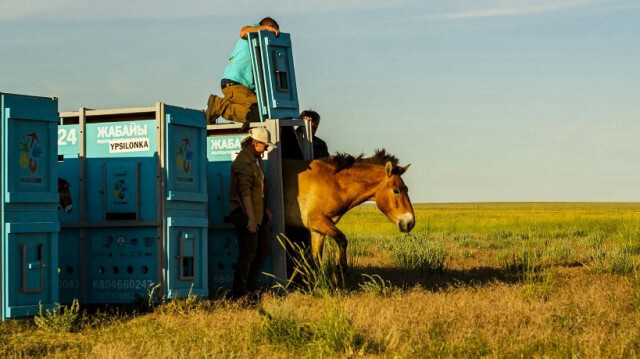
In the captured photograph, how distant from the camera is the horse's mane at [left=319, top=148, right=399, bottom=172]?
1508 centimetres

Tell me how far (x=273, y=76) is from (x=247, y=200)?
2.43m

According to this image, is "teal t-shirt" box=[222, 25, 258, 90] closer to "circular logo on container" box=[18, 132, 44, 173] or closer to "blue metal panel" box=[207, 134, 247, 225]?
"blue metal panel" box=[207, 134, 247, 225]

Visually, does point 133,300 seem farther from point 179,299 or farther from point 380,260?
point 380,260

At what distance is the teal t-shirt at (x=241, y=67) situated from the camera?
1546 cm

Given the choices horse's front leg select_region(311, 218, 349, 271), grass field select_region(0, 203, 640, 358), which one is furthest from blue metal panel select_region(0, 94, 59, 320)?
horse's front leg select_region(311, 218, 349, 271)

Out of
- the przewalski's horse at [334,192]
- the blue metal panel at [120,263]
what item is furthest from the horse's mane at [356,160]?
the blue metal panel at [120,263]

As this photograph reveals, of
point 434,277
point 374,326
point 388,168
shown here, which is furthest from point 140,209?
point 434,277

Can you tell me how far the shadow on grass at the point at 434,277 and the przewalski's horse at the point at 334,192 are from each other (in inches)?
36.8

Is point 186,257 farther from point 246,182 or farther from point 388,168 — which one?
point 388,168

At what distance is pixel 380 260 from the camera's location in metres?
20.9

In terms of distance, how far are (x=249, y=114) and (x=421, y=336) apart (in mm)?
6199

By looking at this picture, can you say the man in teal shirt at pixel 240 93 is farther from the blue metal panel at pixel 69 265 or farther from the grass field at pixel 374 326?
the blue metal panel at pixel 69 265

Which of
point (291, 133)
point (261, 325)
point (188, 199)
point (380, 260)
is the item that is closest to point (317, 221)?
point (291, 133)

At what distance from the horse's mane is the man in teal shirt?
4.13 ft
